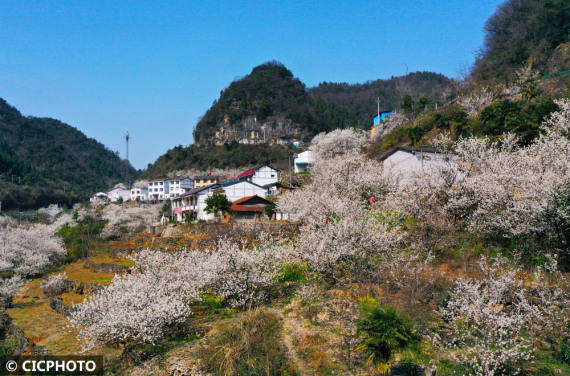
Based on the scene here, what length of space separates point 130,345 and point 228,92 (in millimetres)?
124014

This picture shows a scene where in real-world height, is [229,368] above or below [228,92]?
below

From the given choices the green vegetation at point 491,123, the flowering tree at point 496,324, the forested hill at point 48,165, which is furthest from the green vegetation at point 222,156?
the flowering tree at point 496,324

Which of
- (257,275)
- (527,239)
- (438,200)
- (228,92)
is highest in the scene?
(228,92)

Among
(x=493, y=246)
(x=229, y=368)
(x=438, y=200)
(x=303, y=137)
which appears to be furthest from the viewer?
(x=303, y=137)

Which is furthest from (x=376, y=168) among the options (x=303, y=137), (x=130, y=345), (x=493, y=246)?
(x=303, y=137)

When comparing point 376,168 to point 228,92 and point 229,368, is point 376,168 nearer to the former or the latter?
point 229,368

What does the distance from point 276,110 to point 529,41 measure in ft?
261

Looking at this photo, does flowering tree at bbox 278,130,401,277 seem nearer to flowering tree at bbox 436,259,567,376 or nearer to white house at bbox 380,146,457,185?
white house at bbox 380,146,457,185

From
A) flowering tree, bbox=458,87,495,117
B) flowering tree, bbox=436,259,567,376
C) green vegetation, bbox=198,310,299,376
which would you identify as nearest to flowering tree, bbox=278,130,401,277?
green vegetation, bbox=198,310,299,376

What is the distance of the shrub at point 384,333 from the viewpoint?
6.51 metres

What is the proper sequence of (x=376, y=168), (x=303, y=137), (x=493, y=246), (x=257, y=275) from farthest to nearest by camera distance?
(x=303, y=137), (x=376, y=168), (x=493, y=246), (x=257, y=275)

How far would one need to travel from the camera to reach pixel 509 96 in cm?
3519

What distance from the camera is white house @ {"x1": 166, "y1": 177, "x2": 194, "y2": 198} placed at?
3118 inches

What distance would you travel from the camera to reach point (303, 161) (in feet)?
206
